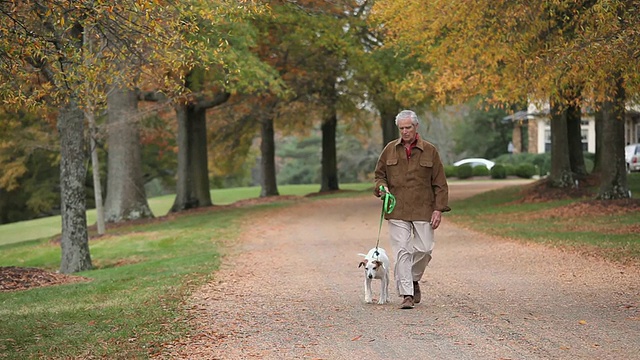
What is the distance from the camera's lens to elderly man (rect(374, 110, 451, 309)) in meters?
10.2

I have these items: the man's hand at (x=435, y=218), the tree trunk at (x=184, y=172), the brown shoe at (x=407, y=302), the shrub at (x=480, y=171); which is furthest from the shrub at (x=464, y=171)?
the brown shoe at (x=407, y=302)

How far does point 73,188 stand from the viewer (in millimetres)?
17172

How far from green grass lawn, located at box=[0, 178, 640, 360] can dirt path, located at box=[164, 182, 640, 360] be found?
496mm

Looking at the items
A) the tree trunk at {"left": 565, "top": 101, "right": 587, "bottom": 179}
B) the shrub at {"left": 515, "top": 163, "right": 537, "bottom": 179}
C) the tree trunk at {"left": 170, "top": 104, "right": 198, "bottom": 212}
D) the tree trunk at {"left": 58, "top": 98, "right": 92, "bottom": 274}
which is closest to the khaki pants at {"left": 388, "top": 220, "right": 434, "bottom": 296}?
the tree trunk at {"left": 58, "top": 98, "right": 92, "bottom": 274}

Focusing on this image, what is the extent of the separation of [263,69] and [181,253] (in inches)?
310

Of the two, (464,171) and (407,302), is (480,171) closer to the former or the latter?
(464,171)

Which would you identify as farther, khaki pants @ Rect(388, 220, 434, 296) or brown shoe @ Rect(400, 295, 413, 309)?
khaki pants @ Rect(388, 220, 434, 296)

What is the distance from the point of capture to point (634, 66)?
43.4 ft

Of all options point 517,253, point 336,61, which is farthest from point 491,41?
point 336,61

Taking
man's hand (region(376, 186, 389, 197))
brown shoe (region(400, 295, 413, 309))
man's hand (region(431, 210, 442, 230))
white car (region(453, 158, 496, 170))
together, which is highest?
man's hand (region(376, 186, 389, 197))

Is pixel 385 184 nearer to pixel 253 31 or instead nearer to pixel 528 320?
pixel 528 320

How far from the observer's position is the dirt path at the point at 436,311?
7852 millimetres

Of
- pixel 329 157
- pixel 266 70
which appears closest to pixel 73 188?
A: pixel 266 70

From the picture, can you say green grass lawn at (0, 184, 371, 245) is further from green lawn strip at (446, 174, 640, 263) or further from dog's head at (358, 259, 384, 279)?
dog's head at (358, 259, 384, 279)
